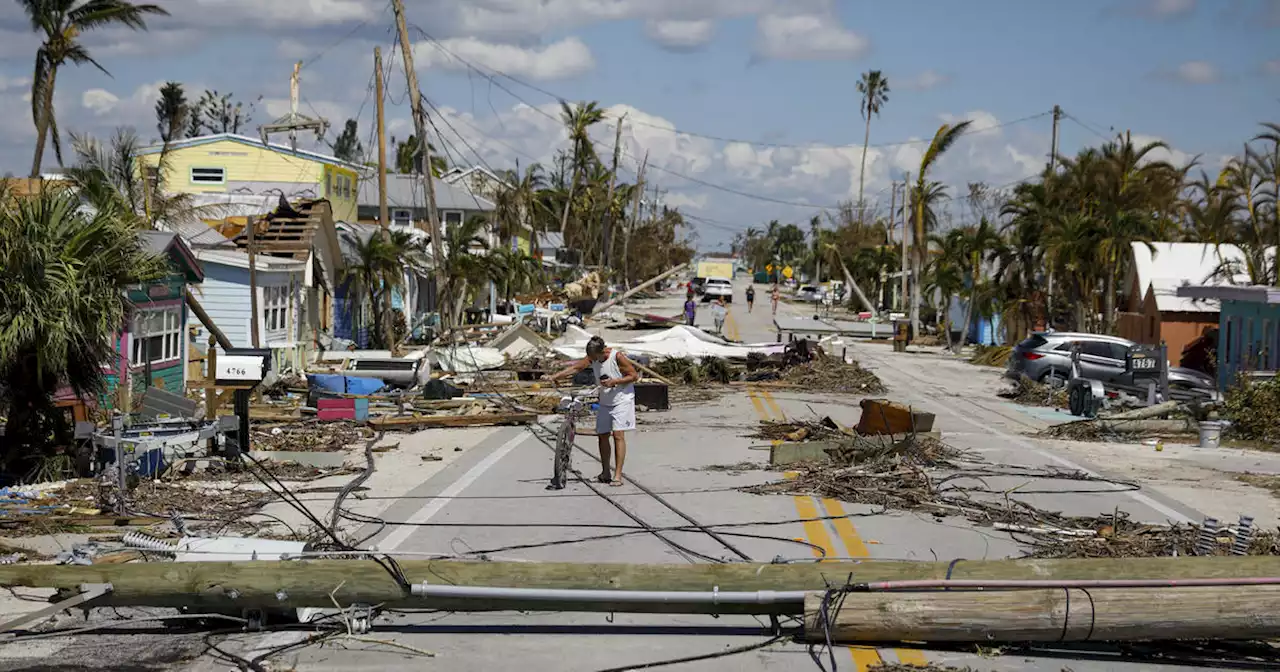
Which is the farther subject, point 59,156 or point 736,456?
point 59,156

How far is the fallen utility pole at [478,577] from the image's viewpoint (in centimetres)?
758

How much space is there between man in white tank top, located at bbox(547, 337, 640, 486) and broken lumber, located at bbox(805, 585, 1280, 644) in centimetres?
653

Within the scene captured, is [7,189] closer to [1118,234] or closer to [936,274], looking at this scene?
[1118,234]

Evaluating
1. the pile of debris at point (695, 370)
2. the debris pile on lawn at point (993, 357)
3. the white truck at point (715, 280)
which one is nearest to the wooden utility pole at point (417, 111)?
the pile of debris at point (695, 370)

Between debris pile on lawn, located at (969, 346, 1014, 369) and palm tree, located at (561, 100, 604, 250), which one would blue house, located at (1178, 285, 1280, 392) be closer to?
debris pile on lawn, located at (969, 346, 1014, 369)

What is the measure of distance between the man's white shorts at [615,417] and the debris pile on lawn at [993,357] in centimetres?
2750

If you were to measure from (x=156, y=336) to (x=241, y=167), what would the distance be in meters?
33.6

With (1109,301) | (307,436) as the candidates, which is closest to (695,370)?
(307,436)

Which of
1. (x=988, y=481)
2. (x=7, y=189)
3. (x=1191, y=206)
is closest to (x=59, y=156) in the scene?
(x=7, y=189)

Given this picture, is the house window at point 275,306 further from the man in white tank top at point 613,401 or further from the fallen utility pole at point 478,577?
the fallen utility pole at point 478,577

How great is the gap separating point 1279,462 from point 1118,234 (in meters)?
23.8

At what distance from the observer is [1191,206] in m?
41.0

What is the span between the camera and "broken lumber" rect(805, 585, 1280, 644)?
725 cm

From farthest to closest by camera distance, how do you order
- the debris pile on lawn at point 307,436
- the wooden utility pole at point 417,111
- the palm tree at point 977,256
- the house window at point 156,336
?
the palm tree at point 977,256
the wooden utility pole at point 417,111
the house window at point 156,336
the debris pile on lawn at point 307,436
